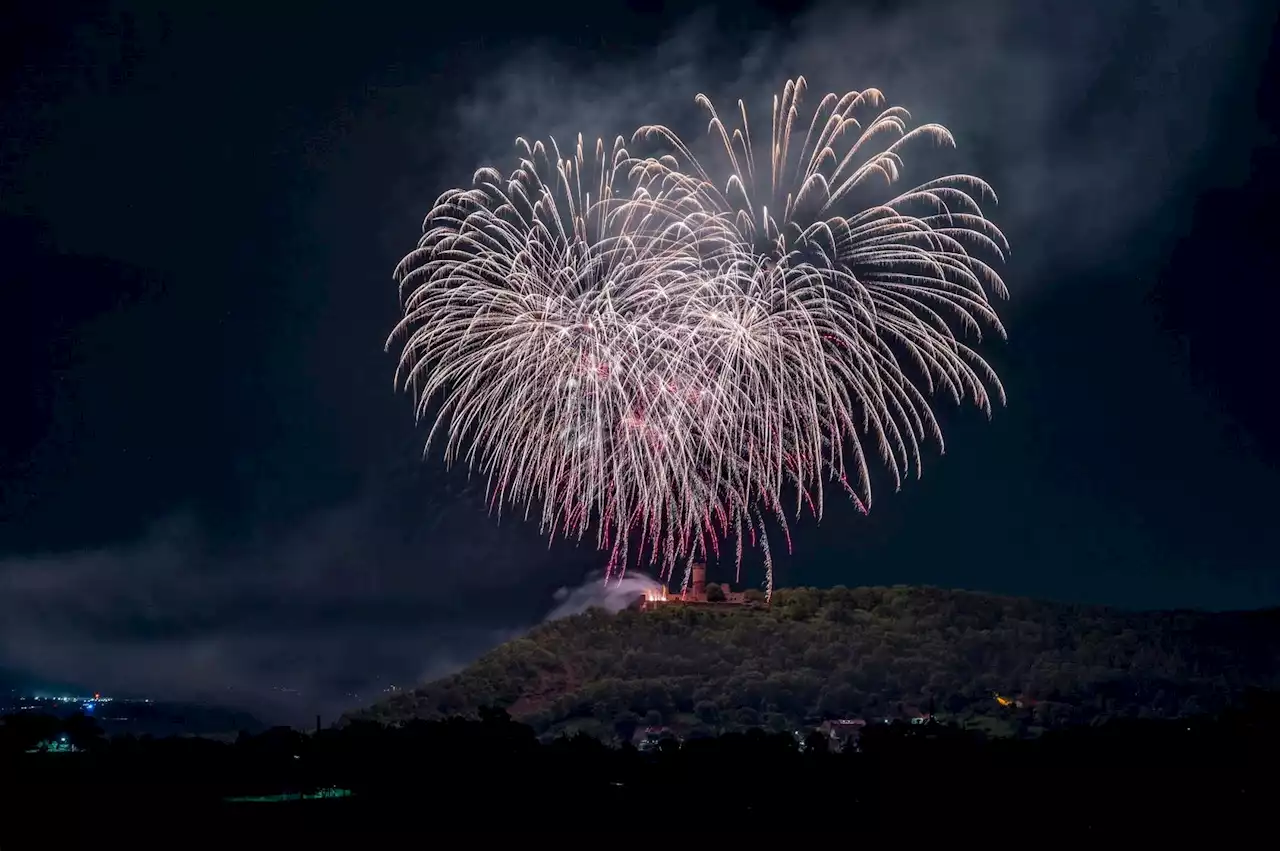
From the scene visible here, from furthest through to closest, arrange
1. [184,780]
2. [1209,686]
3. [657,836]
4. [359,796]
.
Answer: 1. [1209,686]
2. [184,780]
3. [359,796]
4. [657,836]

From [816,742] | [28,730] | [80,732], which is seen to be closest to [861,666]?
[816,742]

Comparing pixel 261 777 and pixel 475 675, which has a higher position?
pixel 475 675

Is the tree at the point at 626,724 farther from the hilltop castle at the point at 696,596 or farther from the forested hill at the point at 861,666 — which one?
the hilltop castle at the point at 696,596

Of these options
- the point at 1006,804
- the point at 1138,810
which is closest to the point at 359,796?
the point at 1006,804

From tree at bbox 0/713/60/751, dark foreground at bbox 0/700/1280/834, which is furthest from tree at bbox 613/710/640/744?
tree at bbox 0/713/60/751

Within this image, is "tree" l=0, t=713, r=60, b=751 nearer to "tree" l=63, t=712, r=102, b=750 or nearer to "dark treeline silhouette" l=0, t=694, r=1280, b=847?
"dark treeline silhouette" l=0, t=694, r=1280, b=847

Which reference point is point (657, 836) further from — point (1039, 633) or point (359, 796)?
point (1039, 633)
